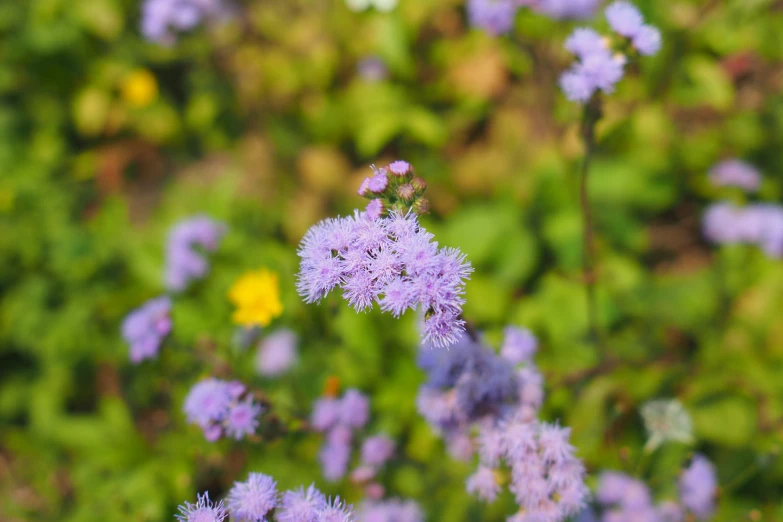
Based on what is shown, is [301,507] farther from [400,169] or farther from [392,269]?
Answer: [400,169]

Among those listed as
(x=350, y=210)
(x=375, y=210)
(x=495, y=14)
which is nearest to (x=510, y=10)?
(x=495, y=14)

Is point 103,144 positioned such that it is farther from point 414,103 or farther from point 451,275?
point 451,275

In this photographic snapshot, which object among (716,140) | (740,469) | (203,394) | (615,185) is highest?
(716,140)

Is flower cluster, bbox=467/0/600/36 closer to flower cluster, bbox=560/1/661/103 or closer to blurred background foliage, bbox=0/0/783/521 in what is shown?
blurred background foliage, bbox=0/0/783/521

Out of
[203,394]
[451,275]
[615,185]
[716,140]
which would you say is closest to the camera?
[451,275]

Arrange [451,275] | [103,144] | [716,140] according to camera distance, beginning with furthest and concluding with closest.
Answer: [103,144]
[716,140]
[451,275]

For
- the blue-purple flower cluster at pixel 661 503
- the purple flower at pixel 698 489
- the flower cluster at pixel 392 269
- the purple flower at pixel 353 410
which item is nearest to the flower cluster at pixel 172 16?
the purple flower at pixel 353 410

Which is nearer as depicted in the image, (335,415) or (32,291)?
(335,415)

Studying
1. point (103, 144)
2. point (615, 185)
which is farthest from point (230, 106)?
point (615, 185)
